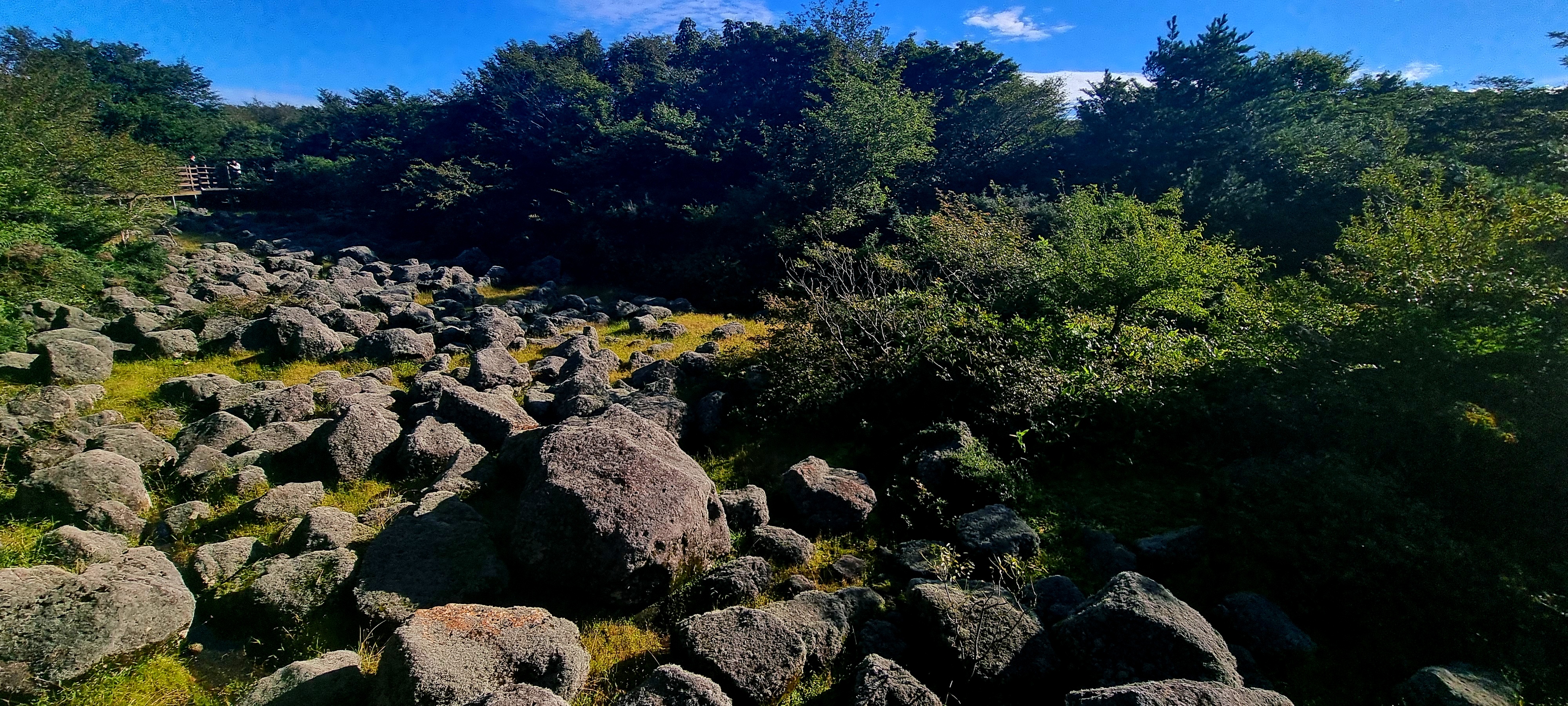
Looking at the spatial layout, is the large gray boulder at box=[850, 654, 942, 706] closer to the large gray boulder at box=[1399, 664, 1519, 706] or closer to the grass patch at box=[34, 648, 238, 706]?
the large gray boulder at box=[1399, 664, 1519, 706]

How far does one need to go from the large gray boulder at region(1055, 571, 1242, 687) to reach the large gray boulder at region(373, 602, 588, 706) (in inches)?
159

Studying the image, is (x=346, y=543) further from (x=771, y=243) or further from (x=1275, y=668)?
(x=771, y=243)

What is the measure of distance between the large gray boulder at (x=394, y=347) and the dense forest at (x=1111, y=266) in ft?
18.8

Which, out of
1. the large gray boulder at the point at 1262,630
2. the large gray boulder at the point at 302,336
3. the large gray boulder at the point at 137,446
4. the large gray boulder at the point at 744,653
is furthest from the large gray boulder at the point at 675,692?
the large gray boulder at the point at 302,336

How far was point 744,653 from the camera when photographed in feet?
17.4

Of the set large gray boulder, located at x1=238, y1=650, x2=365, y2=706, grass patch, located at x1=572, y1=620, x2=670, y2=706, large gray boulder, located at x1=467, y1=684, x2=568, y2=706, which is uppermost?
large gray boulder, located at x1=467, y1=684, x2=568, y2=706

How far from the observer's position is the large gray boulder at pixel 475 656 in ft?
15.1

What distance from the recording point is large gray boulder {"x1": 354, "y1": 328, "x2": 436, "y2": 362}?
48.0 feet

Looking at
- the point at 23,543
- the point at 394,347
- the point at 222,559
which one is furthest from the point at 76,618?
the point at 394,347

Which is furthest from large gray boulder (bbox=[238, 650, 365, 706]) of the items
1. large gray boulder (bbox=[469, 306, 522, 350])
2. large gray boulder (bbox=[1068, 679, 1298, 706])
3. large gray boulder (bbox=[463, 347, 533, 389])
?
large gray boulder (bbox=[469, 306, 522, 350])

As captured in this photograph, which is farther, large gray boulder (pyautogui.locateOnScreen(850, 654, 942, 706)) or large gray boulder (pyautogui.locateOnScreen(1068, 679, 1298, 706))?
large gray boulder (pyautogui.locateOnScreen(850, 654, 942, 706))

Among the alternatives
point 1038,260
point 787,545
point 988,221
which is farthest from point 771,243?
point 787,545

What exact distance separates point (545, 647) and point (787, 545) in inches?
117

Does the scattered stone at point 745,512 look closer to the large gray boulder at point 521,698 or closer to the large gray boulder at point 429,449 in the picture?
the large gray boulder at point 521,698
